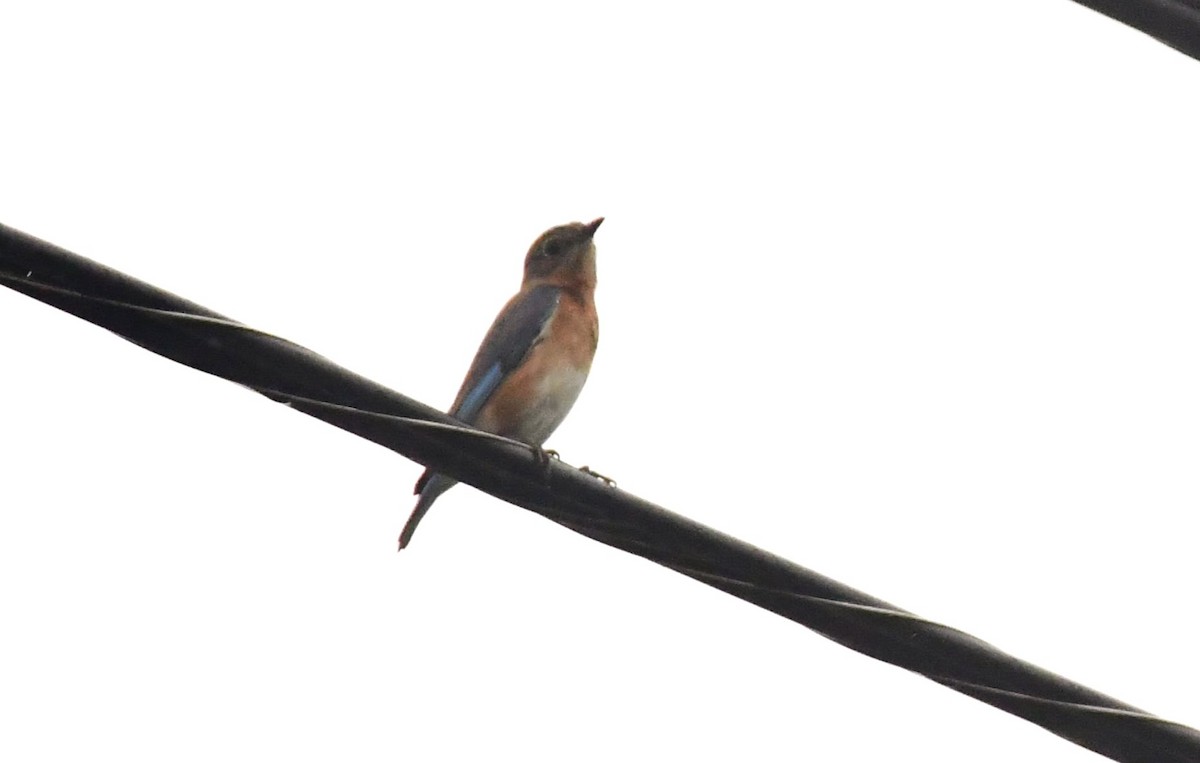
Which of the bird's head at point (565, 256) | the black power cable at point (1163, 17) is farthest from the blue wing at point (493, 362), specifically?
the black power cable at point (1163, 17)

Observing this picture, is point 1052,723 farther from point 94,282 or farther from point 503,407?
point 503,407

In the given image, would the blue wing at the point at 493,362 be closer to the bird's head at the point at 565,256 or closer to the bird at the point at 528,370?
the bird at the point at 528,370

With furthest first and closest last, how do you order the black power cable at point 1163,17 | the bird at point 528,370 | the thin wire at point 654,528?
the bird at point 528,370 → the thin wire at point 654,528 → the black power cable at point 1163,17


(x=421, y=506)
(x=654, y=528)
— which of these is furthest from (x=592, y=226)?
(x=654, y=528)

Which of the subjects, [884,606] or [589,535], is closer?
[884,606]

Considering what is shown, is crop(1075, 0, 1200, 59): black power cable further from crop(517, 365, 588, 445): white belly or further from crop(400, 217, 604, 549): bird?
crop(517, 365, 588, 445): white belly

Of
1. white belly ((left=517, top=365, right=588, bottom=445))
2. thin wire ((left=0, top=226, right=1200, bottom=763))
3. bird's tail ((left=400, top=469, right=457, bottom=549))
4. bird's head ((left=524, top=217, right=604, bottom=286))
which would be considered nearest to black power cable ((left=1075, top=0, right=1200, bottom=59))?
thin wire ((left=0, top=226, right=1200, bottom=763))

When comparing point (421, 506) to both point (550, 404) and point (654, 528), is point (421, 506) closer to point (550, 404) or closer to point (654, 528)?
point (550, 404)

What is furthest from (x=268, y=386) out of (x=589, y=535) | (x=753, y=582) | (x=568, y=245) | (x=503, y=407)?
(x=568, y=245)
